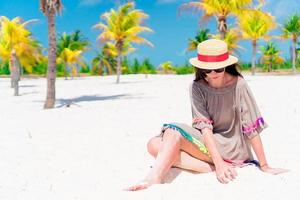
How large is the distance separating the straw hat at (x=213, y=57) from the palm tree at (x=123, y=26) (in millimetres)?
27646

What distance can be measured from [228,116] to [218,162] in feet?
1.54

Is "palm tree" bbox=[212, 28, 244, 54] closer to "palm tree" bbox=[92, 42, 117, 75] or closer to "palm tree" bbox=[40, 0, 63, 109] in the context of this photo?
"palm tree" bbox=[92, 42, 117, 75]

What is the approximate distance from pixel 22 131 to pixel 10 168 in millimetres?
3496

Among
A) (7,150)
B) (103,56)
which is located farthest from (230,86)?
(103,56)

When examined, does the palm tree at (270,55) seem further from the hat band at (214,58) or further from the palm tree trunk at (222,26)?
the hat band at (214,58)

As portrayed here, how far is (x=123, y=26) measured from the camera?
3244cm

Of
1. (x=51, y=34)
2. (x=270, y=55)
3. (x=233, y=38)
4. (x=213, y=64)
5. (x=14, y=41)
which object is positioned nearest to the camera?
(x=213, y=64)

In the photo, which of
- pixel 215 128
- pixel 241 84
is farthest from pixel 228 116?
pixel 241 84

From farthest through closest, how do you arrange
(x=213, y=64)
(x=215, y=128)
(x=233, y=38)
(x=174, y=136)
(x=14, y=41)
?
(x=233, y=38) < (x=14, y=41) < (x=215, y=128) < (x=174, y=136) < (x=213, y=64)

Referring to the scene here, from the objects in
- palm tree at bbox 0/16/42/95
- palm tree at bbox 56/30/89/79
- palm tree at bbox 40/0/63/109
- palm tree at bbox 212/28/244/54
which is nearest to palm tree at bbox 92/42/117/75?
palm tree at bbox 56/30/89/79

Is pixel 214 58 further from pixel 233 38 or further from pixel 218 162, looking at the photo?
pixel 233 38

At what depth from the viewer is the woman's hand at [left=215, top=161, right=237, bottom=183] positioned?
4199mm

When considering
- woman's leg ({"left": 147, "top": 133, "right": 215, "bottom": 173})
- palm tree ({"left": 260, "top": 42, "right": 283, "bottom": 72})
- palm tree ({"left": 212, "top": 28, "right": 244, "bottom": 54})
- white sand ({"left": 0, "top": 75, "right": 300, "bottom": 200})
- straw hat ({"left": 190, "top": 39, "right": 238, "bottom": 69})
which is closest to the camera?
white sand ({"left": 0, "top": 75, "right": 300, "bottom": 200})

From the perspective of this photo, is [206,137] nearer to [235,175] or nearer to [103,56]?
[235,175]
